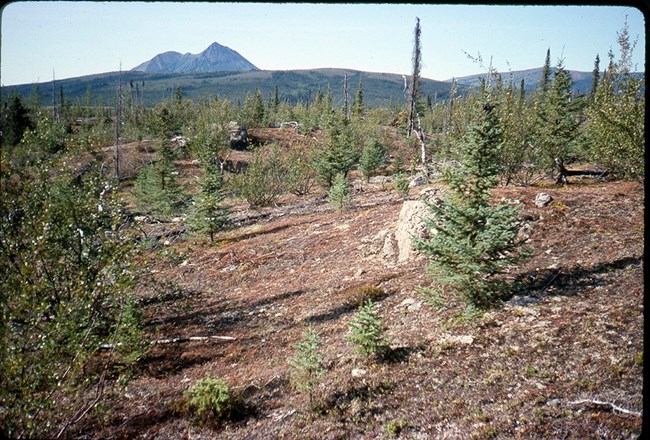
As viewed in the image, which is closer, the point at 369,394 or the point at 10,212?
the point at 10,212

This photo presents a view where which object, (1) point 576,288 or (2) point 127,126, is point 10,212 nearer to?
(1) point 576,288

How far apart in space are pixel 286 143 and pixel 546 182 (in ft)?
134

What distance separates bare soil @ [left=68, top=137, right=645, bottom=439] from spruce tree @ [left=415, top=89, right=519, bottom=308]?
826 mm

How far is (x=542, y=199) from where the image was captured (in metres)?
13.3

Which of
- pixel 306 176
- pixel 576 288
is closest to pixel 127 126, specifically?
pixel 306 176

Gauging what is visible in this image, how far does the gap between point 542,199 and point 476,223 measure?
288 inches

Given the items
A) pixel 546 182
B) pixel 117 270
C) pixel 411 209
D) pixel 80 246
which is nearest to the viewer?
pixel 117 270

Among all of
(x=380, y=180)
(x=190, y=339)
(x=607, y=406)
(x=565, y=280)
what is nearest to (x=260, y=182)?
(x=380, y=180)

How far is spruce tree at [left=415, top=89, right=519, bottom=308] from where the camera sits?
291 inches

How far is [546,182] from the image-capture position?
21875 mm

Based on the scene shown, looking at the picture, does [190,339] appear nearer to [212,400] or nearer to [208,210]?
[212,400]

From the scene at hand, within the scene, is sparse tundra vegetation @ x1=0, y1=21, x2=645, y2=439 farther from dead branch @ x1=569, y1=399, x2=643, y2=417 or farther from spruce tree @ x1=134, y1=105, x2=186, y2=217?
spruce tree @ x1=134, y1=105, x2=186, y2=217

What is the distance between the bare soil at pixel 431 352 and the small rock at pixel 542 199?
21cm

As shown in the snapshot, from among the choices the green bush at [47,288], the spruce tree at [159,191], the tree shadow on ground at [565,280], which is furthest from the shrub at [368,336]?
the spruce tree at [159,191]
